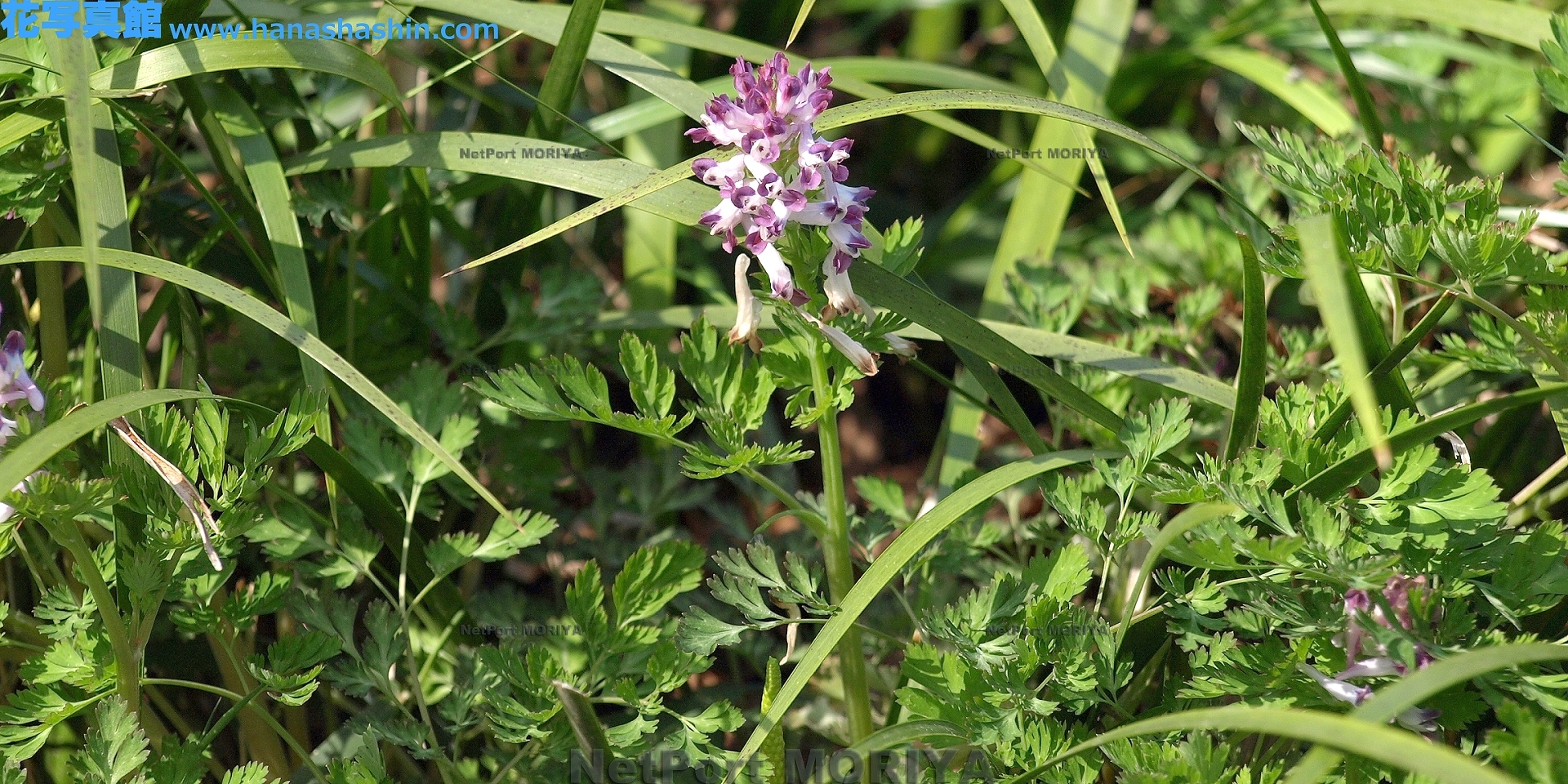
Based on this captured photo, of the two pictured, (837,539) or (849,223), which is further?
(837,539)

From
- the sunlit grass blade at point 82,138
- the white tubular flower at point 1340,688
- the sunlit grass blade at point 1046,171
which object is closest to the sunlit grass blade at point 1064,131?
the sunlit grass blade at point 1046,171

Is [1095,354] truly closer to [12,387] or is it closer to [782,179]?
[782,179]

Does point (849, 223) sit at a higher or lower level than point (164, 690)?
higher

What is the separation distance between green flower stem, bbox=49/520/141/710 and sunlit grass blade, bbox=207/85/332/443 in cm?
32

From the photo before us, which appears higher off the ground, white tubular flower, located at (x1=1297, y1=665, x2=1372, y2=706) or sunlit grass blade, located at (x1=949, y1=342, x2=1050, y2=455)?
sunlit grass blade, located at (x1=949, y1=342, x2=1050, y2=455)

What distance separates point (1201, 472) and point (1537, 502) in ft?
1.97

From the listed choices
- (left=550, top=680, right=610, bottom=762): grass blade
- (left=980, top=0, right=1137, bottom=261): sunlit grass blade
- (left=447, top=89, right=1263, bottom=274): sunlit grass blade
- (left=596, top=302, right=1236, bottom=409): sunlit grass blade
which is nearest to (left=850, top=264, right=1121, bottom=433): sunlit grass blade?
(left=596, top=302, right=1236, bottom=409): sunlit grass blade

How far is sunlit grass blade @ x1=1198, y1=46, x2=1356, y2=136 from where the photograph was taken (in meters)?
2.03

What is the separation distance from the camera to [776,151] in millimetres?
1142

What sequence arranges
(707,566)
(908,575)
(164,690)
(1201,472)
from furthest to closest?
(707,566) → (164,690) → (908,575) → (1201,472)

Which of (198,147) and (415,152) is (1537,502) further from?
(198,147)

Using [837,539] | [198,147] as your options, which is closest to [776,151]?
[837,539]

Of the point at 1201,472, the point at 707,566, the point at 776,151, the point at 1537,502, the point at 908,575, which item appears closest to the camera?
the point at 776,151

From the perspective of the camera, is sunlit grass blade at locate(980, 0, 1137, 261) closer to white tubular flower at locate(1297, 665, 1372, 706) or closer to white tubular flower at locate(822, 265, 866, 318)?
white tubular flower at locate(822, 265, 866, 318)
